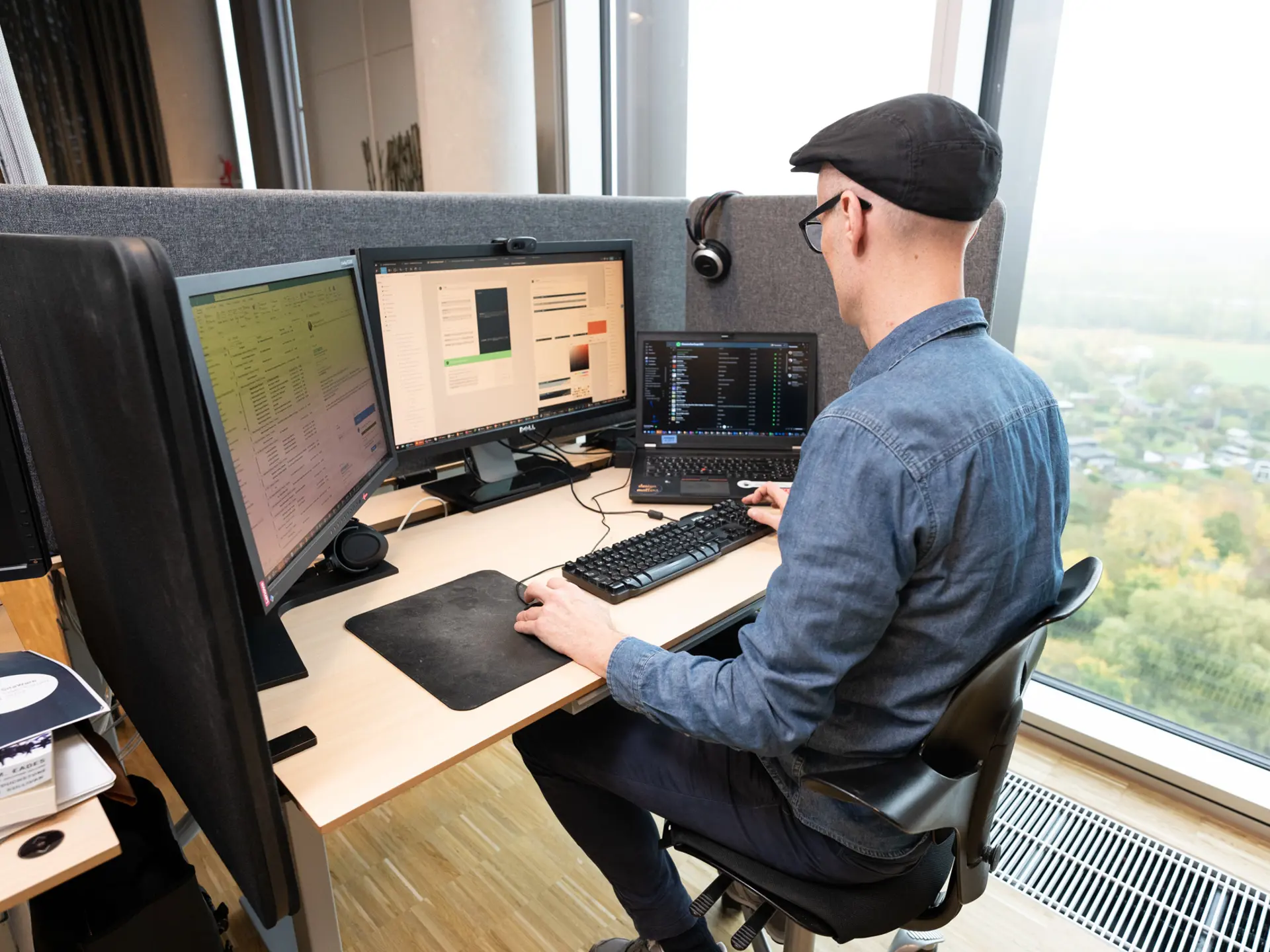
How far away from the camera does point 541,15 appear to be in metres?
2.34

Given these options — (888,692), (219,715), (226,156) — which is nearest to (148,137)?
(226,156)

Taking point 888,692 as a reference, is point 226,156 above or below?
above

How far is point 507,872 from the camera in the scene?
1.41 metres

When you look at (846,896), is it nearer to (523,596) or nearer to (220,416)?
(523,596)

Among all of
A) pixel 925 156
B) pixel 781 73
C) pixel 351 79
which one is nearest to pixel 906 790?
pixel 925 156

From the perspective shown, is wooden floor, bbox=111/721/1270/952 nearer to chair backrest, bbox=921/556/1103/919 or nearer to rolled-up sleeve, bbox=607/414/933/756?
chair backrest, bbox=921/556/1103/919

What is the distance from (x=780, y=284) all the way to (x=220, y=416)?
44.8 inches

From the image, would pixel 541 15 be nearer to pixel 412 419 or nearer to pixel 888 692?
pixel 412 419

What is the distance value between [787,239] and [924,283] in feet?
2.48

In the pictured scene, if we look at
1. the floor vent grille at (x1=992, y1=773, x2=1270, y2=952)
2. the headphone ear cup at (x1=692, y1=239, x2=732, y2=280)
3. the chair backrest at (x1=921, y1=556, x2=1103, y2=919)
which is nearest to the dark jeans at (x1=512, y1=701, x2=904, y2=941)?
the chair backrest at (x1=921, y1=556, x2=1103, y2=919)

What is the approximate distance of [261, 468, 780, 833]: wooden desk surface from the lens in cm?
71

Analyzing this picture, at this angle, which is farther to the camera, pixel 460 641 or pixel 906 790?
pixel 460 641

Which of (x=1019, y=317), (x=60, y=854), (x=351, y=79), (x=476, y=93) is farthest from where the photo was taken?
(x=351, y=79)

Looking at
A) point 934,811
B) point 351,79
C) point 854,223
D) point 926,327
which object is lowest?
point 934,811
